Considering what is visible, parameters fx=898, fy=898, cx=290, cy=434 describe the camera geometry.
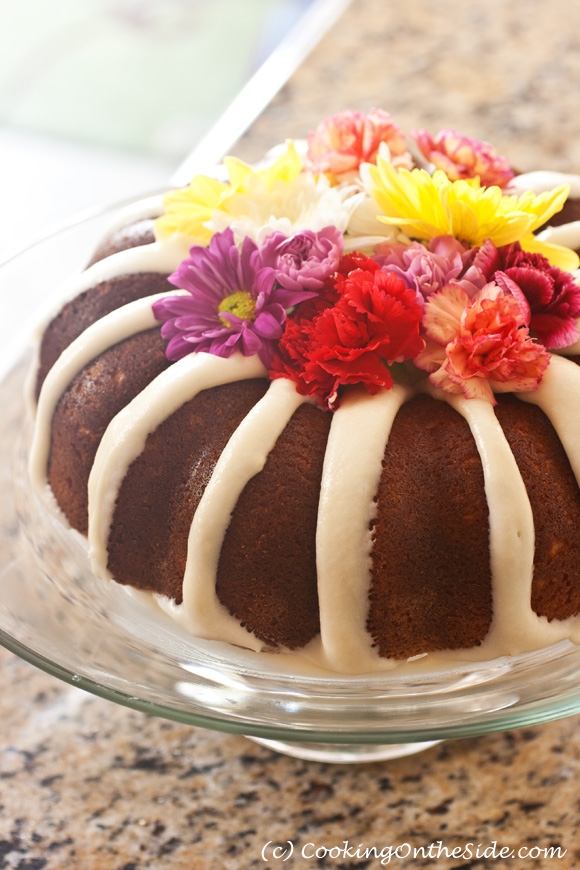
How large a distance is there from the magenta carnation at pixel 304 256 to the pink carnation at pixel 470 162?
26 cm

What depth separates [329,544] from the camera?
0.92m

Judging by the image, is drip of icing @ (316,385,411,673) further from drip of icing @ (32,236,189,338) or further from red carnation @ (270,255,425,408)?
drip of icing @ (32,236,189,338)

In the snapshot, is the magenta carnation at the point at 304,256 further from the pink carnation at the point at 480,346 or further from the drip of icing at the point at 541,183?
the drip of icing at the point at 541,183

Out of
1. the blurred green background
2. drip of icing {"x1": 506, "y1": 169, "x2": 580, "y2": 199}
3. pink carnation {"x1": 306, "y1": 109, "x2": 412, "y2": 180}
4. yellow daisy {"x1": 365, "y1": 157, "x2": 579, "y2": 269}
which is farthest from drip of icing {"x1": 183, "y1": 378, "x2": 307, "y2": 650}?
the blurred green background

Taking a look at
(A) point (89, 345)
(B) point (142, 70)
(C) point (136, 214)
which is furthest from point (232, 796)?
(B) point (142, 70)

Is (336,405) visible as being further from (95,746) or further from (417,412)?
(95,746)

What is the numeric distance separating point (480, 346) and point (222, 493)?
0.31m

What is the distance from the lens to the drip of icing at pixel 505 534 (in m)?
0.92

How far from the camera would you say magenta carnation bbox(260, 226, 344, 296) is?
99 centimetres

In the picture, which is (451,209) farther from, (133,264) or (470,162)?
(133,264)

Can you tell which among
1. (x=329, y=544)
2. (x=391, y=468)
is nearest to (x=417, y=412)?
(x=391, y=468)

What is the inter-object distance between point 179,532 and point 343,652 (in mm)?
228

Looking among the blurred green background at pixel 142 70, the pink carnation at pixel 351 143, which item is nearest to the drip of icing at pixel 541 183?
the pink carnation at pixel 351 143

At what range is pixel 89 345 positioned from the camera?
1106mm
